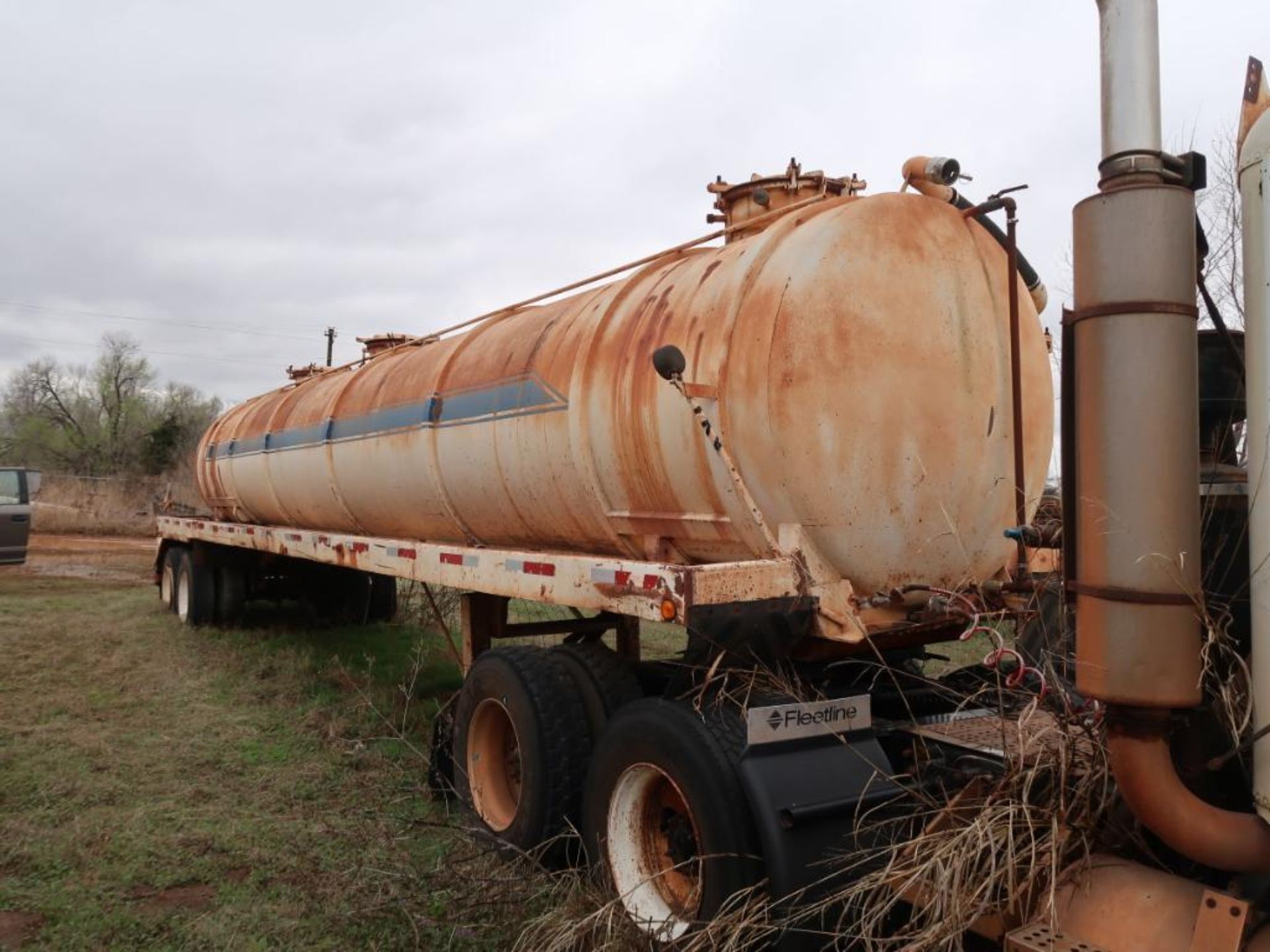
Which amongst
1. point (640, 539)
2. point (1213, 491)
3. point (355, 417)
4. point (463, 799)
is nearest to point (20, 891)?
point (463, 799)

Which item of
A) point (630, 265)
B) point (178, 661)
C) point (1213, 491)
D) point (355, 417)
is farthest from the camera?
point (178, 661)

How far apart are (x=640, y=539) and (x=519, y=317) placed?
197 centimetres

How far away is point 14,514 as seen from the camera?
1513 centimetres

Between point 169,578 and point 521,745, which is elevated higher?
point 169,578

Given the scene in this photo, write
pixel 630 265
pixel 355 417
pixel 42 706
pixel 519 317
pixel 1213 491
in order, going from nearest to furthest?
pixel 1213 491 < pixel 630 265 < pixel 519 317 < pixel 355 417 < pixel 42 706

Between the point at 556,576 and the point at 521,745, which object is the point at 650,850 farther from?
the point at 556,576

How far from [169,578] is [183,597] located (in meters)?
1.13

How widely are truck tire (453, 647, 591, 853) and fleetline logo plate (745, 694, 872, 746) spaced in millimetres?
1218

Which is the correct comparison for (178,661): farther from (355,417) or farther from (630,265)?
(630,265)

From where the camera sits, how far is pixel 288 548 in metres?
7.87

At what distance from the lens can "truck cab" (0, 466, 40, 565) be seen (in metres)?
14.9

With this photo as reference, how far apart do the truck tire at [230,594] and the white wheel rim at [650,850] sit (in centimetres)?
860

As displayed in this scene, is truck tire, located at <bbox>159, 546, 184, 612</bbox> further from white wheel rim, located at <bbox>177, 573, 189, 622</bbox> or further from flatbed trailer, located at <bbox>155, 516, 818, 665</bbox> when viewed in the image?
flatbed trailer, located at <bbox>155, 516, 818, 665</bbox>

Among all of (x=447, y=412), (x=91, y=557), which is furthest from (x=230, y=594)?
(x=91, y=557)
